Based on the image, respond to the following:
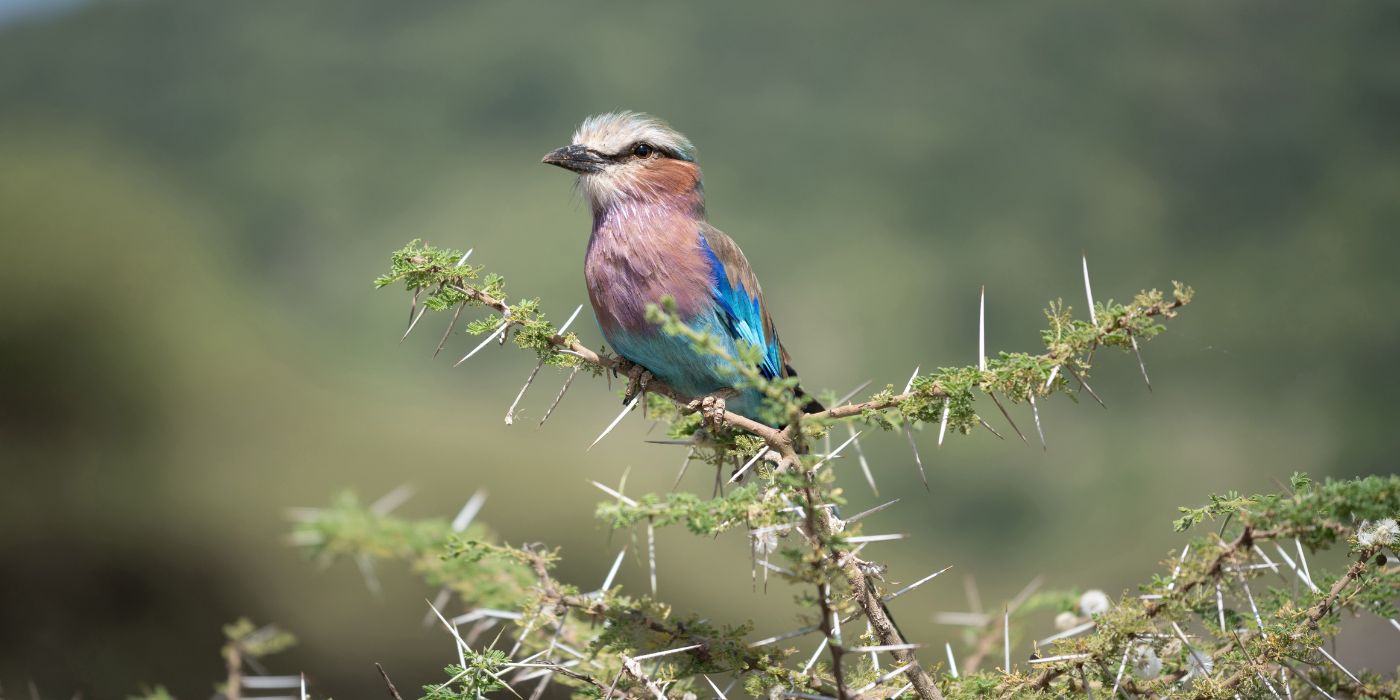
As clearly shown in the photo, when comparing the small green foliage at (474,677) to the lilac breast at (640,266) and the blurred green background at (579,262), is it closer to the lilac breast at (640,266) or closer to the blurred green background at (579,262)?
the lilac breast at (640,266)

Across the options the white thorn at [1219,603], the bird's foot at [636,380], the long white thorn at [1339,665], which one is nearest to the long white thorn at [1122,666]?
the white thorn at [1219,603]

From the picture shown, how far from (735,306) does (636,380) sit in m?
0.58

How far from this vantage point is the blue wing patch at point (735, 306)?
13.1 ft

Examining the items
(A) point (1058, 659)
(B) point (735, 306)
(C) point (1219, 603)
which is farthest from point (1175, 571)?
(B) point (735, 306)

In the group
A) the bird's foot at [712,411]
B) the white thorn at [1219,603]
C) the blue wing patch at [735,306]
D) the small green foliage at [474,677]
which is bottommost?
the small green foliage at [474,677]

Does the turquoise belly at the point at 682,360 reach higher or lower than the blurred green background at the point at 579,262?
lower

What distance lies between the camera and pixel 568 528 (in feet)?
25.1

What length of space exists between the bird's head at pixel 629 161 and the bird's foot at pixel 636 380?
717 millimetres

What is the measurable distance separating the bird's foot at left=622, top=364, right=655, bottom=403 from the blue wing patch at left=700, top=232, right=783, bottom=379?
432 mm

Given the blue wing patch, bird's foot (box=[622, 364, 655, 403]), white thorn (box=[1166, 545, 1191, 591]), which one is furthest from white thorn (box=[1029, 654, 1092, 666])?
the blue wing patch

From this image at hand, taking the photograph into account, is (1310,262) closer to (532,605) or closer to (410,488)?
(410,488)

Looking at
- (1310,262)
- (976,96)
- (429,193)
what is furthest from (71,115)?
(1310,262)

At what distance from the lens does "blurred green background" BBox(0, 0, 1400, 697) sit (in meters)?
7.14

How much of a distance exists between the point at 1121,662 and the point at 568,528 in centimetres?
567
